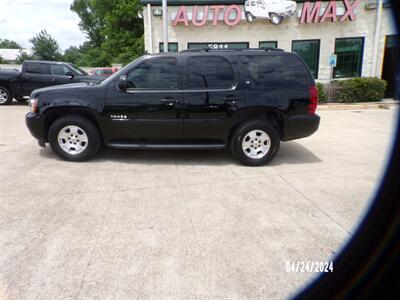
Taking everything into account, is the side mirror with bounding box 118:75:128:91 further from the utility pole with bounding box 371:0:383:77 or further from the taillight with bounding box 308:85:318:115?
the utility pole with bounding box 371:0:383:77

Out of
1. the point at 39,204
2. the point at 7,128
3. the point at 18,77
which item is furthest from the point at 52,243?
the point at 18,77

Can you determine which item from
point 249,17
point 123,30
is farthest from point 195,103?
point 123,30

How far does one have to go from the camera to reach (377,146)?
6445 millimetres

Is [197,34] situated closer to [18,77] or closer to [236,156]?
[18,77]

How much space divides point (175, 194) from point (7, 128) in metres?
6.26

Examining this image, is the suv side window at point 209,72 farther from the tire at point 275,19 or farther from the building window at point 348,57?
the building window at point 348,57

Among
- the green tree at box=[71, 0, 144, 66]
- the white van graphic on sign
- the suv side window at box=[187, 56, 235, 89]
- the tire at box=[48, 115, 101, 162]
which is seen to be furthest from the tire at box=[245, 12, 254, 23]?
the green tree at box=[71, 0, 144, 66]

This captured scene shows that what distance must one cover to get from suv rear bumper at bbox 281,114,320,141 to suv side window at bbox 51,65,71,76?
10064 mm

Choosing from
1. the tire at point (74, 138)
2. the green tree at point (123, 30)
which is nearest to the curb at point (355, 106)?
the tire at point (74, 138)

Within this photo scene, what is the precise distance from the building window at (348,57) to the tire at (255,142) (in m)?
11.8

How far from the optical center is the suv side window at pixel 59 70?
11924 millimetres

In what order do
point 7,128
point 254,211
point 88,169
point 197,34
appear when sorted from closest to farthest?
point 254,211, point 88,169, point 7,128, point 197,34

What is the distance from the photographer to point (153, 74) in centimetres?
500

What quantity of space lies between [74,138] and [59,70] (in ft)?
27.1
